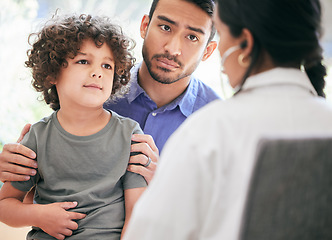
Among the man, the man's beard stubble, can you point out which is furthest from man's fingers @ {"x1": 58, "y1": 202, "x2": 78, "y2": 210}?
the man's beard stubble

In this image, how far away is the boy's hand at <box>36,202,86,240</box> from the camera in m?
1.43

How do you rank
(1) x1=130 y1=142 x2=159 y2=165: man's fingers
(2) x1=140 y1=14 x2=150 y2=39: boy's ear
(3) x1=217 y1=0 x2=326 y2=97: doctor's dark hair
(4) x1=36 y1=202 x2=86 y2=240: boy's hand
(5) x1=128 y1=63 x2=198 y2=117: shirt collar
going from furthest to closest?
(2) x1=140 y1=14 x2=150 y2=39: boy's ear < (5) x1=128 y1=63 x2=198 y2=117: shirt collar < (1) x1=130 y1=142 x2=159 y2=165: man's fingers < (4) x1=36 y1=202 x2=86 y2=240: boy's hand < (3) x1=217 y1=0 x2=326 y2=97: doctor's dark hair

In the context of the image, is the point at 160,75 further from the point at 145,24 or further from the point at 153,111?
the point at 145,24

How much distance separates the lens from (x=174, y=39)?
204cm

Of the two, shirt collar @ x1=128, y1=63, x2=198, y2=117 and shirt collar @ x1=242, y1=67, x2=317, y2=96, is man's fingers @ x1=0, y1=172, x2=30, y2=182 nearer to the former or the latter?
shirt collar @ x1=128, y1=63, x2=198, y2=117

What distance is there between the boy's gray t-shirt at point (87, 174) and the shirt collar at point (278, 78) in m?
0.75

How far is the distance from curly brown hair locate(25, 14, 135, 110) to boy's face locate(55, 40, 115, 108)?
0.03m

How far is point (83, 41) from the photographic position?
1559 millimetres

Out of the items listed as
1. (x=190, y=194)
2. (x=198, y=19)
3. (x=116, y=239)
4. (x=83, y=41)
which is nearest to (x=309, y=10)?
(x=190, y=194)

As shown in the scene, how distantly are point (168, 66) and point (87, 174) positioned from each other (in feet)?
2.67

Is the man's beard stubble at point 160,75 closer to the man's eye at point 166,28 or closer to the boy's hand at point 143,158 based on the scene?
the man's eye at point 166,28

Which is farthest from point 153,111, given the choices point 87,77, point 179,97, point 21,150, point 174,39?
point 21,150

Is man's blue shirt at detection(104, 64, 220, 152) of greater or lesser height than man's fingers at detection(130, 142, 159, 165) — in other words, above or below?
below

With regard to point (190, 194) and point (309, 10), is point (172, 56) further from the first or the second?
point (190, 194)
